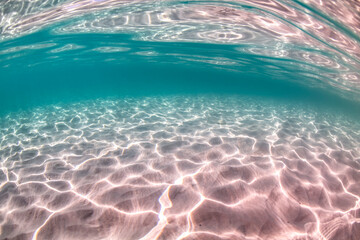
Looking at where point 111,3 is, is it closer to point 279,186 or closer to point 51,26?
point 51,26

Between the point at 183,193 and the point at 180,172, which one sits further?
the point at 180,172

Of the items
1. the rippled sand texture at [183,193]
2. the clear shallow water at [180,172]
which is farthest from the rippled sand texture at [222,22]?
the rippled sand texture at [183,193]

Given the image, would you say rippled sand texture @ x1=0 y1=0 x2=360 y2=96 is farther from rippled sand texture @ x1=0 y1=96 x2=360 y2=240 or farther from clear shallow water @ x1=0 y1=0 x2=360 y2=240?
rippled sand texture @ x1=0 y1=96 x2=360 y2=240

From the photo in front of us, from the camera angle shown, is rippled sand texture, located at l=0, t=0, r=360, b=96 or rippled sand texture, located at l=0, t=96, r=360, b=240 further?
rippled sand texture, located at l=0, t=0, r=360, b=96

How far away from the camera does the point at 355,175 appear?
467 cm

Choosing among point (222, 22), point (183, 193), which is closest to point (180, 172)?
point (183, 193)

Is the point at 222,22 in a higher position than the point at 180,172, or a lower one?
higher

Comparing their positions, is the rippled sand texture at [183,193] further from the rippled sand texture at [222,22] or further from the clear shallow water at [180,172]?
the rippled sand texture at [222,22]

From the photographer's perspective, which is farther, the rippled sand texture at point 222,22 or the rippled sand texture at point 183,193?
the rippled sand texture at point 222,22

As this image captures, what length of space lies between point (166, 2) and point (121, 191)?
28.9 ft

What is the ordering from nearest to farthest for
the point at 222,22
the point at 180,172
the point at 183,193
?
1. the point at 183,193
2. the point at 180,172
3. the point at 222,22

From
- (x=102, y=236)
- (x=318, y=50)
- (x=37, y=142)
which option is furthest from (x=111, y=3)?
(x=318, y=50)

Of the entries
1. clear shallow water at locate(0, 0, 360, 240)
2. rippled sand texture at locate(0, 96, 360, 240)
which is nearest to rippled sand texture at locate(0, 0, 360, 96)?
clear shallow water at locate(0, 0, 360, 240)

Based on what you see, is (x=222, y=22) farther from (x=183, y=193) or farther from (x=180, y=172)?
(x=183, y=193)
